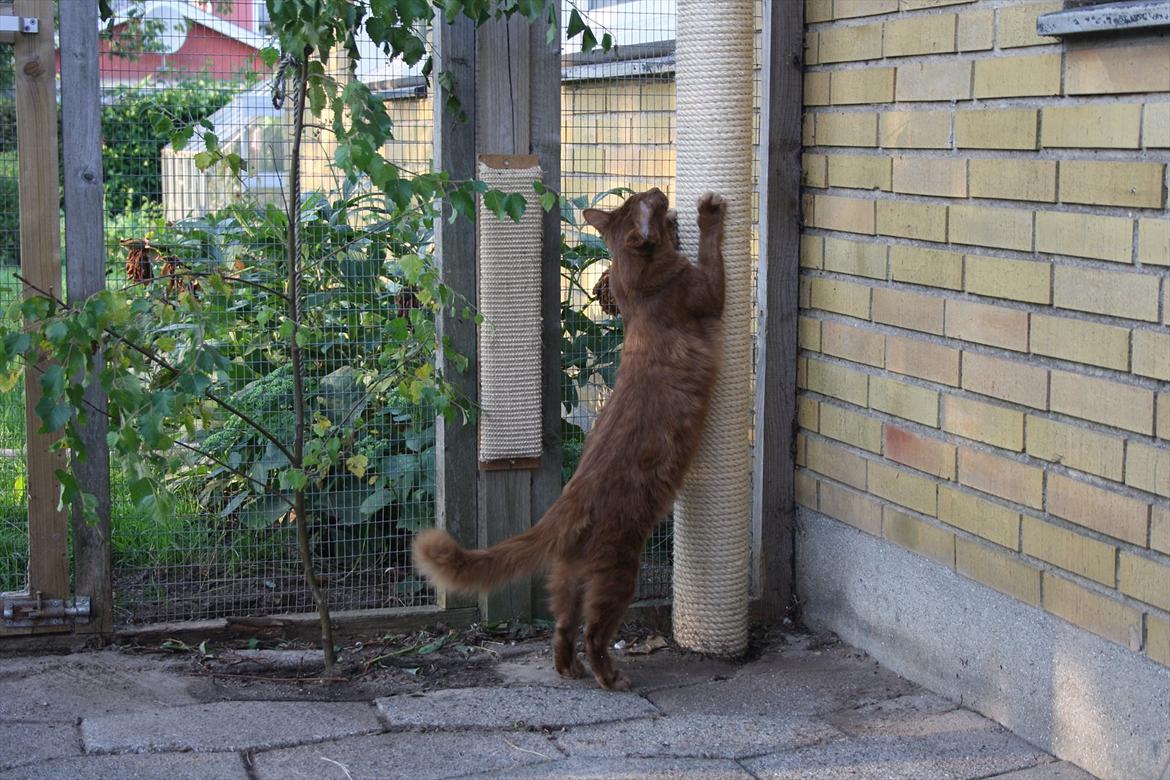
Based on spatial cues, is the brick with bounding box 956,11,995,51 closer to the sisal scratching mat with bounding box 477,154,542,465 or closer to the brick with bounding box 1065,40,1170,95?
the brick with bounding box 1065,40,1170,95

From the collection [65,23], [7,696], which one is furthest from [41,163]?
[7,696]

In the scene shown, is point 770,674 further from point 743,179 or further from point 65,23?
point 65,23

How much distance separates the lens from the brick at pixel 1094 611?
121 inches

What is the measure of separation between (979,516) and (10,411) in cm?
316

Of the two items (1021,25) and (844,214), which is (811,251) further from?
(1021,25)

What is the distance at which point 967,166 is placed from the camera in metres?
3.59

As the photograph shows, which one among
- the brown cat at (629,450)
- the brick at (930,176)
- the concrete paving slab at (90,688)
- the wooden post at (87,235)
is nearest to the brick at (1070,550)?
the brick at (930,176)

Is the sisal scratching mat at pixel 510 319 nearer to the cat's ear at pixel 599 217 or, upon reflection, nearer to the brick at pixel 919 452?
the cat's ear at pixel 599 217

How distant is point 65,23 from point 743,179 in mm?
2285

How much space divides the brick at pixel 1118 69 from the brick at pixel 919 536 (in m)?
1.40

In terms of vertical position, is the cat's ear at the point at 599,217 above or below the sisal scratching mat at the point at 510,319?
above

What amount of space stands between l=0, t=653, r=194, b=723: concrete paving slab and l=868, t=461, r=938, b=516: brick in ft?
7.72

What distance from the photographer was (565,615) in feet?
13.3

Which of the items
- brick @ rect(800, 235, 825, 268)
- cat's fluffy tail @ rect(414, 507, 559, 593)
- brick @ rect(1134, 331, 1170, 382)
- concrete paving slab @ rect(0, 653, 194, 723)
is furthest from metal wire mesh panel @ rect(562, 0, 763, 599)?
brick @ rect(1134, 331, 1170, 382)
